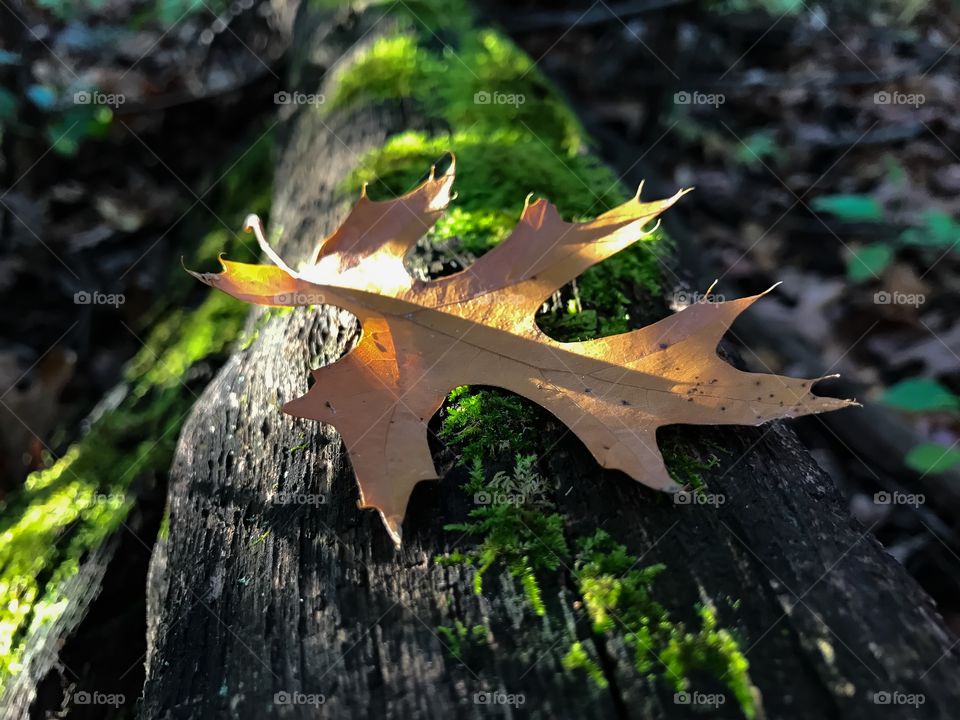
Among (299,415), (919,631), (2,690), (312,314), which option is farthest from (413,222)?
(2,690)

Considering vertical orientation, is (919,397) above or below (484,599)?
above

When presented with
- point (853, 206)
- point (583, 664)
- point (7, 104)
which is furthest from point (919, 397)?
point (7, 104)

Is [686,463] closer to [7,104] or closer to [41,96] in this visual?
[7,104]

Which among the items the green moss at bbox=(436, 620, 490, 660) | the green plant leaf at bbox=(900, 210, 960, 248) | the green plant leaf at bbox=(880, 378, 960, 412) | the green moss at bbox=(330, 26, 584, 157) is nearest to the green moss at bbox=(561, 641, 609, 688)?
the green moss at bbox=(436, 620, 490, 660)

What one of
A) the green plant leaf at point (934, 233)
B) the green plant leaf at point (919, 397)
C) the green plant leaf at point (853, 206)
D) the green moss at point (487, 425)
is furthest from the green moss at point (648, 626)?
the green plant leaf at point (934, 233)

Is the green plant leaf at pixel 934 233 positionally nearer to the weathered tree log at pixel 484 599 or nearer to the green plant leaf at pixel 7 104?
the weathered tree log at pixel 484 599

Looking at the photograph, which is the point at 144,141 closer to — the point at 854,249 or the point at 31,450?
the point at 31,450
